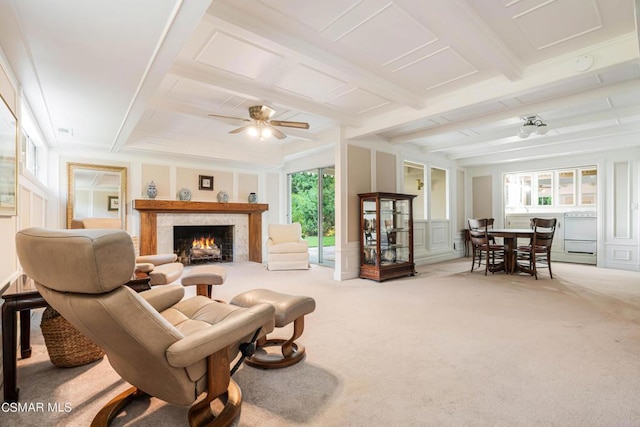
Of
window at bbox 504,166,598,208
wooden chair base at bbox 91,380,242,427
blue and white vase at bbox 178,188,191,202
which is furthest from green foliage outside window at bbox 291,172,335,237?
wooden chair base at bbox 91,380,242,427

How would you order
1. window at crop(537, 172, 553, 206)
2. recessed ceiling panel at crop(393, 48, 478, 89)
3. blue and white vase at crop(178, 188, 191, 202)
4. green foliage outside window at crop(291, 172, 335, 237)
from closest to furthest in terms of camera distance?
recessed ceiling panel at crop(393, 48, 478, 89) → blue and white vase at crop(178, 188, 191, 202) → green foliage outside window at crop(291, 172, 335, 237) → window at crop(537, 172, 553, 206)

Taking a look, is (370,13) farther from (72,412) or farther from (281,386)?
(72,412)

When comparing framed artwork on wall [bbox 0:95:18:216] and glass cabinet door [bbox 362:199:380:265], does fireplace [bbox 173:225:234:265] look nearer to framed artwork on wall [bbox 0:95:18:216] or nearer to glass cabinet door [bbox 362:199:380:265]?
glass cabinet door [bbox 362:199:380:265]

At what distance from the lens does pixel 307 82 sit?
3352 millimetres

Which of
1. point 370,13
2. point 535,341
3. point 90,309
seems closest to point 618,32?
point 370,13

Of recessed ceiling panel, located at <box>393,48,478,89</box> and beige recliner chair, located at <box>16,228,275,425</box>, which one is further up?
recessed ceiling panel, located at <box>393,48,478,89</box>

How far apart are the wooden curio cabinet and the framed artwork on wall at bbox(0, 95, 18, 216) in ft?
13.2

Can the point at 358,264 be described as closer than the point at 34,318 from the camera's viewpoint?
No

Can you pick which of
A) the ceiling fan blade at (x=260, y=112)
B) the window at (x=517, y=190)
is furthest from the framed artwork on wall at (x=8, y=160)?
the window at (x=517, y=190)

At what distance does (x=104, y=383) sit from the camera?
1.93 metres

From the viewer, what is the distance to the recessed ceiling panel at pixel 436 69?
2.90 metres

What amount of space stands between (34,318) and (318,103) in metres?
3.77

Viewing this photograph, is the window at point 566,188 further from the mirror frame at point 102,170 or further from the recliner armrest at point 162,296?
the mirror frame at point 102,170

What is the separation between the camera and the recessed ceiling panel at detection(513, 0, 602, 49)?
7.33 feet
